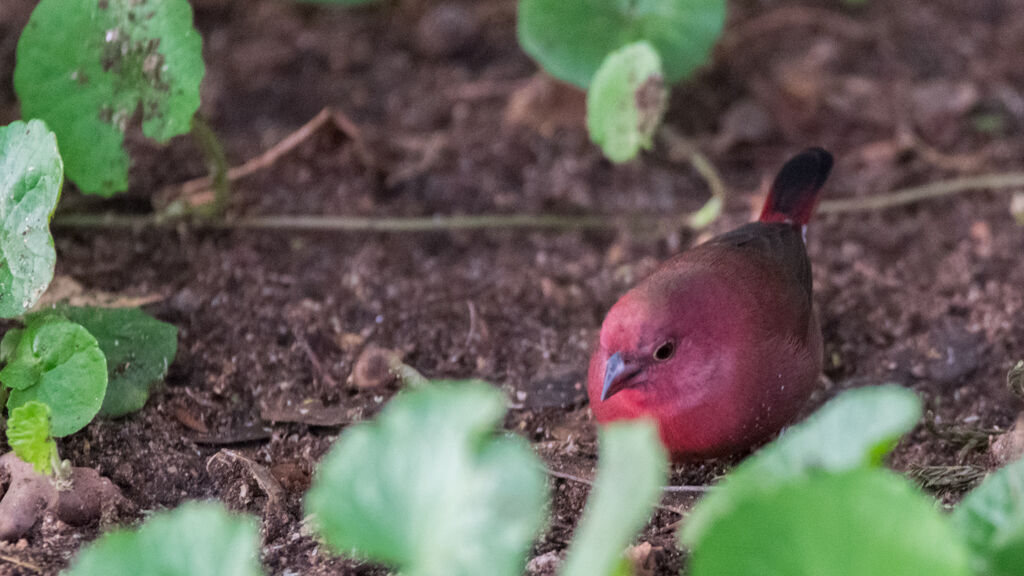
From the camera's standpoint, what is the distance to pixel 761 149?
4172mm

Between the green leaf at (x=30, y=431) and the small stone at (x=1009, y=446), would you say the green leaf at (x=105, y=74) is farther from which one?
the small stone at (x=1009, y=446)

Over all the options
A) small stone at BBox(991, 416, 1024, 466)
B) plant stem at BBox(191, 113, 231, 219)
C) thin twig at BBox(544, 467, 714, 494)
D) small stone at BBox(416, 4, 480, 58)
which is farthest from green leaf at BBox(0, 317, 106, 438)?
small stone at BBox(416, 4, 480, 58)

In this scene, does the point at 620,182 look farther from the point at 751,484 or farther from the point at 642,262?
the point at 751,484

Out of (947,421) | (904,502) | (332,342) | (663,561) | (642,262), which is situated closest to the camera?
(904,502)

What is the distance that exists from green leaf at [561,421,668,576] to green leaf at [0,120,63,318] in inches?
63.3

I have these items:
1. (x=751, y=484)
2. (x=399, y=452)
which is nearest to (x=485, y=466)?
(x=399, y=452)

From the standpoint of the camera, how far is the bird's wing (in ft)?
9.62

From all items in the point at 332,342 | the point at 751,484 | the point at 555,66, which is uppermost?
the point at 751,484

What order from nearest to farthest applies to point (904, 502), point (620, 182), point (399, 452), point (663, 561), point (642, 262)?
point (904, 502) → point (399, 452) → point (663, 561) → point (642, 262) → point (620, 182)

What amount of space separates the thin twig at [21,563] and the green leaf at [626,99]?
2214mm

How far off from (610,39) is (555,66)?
0.25m

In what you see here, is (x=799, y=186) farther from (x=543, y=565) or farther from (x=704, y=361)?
(x=543, y=565)

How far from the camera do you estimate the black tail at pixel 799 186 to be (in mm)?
3281

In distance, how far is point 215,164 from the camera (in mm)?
3309
